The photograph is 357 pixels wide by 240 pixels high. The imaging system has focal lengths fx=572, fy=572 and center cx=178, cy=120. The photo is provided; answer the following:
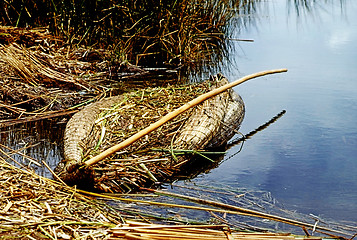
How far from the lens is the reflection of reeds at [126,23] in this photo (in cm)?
668

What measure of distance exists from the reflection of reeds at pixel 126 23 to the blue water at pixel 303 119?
29.5 inches

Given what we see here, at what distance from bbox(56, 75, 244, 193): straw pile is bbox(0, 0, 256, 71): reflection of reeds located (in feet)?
5.88

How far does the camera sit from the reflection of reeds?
6.68 metres

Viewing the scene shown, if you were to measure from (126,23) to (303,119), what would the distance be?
2737mm

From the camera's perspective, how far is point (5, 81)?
17.5ft

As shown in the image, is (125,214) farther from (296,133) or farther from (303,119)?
(303,119)

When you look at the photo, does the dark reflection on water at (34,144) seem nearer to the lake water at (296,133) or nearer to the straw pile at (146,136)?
the lake water at (296,133)

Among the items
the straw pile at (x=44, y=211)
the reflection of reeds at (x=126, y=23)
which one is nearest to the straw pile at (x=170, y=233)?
the straw pile at (x=44, y=211)

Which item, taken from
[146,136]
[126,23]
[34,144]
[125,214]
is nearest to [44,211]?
[125,214]

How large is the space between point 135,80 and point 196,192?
2.94 metres

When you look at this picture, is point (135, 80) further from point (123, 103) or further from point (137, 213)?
point (137, 213)

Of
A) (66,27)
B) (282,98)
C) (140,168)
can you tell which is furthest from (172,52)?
(140,168)

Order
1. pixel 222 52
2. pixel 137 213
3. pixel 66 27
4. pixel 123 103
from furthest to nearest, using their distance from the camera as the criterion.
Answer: pixel 222 52
pixel 66 27
pixel 123 103
pixel 137 213

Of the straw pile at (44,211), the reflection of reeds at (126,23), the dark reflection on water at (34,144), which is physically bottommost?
the dark reflection on water at (34,144)
